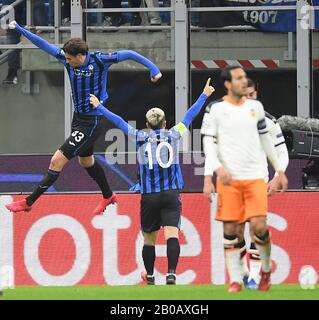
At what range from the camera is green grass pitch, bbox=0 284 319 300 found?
10.4 m

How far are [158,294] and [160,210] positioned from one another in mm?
2871

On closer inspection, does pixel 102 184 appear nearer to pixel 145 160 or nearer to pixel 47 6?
pixel 145 160

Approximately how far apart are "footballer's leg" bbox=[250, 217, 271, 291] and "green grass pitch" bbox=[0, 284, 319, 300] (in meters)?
0.12

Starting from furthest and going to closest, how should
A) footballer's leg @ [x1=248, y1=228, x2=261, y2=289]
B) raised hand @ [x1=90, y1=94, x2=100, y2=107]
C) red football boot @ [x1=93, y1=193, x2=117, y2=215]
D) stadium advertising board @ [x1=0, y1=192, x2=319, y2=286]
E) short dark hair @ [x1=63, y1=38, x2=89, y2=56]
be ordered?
stadium advertising board @ [x1=0, y1=192, x2=319, y2=286]
red football boot @ [x1=93, y1=193, x2=117, y2=215]
raised hand @ [x1=90, y1=94, x2=100, y2=107]
short dark hair @ [x1=63, y1=38, x2=89, y2=56]
footballer's leg @ [x1=248, y1=228, x2=261, y2=289]

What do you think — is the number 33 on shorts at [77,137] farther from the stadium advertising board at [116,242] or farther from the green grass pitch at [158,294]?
the green grass pitch at [158,294]

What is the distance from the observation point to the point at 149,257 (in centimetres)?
1350

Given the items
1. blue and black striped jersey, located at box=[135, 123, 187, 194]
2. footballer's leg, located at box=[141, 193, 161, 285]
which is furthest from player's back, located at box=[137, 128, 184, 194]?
footballer's leg, located at box=[141, 193, 161, 285]

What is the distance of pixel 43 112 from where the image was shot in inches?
695

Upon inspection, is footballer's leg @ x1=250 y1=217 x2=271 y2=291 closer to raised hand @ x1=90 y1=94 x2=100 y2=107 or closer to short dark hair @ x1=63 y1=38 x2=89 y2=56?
raised hand @ x1=90 y1=94 x2=100 y2=107

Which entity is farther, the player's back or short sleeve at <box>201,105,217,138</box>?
the player's back

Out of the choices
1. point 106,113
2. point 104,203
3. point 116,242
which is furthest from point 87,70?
point 116,242

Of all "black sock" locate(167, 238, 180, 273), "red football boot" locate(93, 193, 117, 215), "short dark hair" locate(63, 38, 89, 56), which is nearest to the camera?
"short dark hair" locate(63, 38, 89, 56)

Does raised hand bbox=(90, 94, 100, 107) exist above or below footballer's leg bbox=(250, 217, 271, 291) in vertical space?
above

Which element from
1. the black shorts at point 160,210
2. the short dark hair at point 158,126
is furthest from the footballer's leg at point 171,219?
the short dark hair at point 158,126
